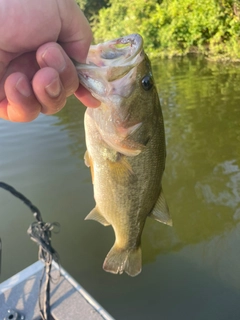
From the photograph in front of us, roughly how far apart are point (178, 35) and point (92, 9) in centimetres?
1971

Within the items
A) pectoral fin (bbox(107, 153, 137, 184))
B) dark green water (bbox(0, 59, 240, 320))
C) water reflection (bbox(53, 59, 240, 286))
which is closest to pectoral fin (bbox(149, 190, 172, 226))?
pectoral fin (bbox(107, 153, 137, 184))

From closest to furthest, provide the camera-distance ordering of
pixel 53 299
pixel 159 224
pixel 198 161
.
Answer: pixel 53 299
pixel 159 224
pixel 198 161

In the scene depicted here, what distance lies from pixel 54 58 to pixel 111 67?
13.2 inches

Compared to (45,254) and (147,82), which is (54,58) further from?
(45,254)

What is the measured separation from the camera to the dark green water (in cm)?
356

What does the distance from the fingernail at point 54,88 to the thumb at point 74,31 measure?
26 centimetres

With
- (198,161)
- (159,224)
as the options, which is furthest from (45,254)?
(198,161)

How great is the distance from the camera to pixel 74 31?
1386 millimetres

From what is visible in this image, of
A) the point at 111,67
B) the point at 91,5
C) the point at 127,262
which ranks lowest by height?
the point at 91,5

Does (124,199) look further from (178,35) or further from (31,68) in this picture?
(178,35)

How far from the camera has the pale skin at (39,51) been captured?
1.23 m

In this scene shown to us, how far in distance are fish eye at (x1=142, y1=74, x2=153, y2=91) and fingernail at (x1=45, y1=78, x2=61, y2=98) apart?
1.63 feet

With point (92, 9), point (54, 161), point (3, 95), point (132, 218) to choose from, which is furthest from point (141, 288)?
point (92, 9)

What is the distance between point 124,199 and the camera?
1890mm
